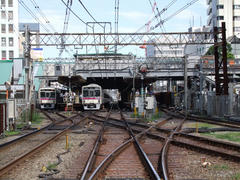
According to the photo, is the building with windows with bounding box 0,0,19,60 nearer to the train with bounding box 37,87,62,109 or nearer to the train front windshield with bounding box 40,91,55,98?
the train with bounding box 37,87,62,109

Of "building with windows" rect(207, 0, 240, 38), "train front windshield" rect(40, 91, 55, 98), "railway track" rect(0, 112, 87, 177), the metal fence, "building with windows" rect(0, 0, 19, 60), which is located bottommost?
"railway track" rect(0, 112, 87, 177)

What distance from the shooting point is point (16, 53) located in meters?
74.0

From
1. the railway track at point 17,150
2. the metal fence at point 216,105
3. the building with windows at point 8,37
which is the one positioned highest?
the building with windows at point 8,37

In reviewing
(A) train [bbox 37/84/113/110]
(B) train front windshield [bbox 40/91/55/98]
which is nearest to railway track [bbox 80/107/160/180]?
(A) train [bbox 37/84/113/110]

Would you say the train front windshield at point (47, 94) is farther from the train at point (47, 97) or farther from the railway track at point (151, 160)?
the railway track at point (151, 160)

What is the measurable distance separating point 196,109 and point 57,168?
88.6 feet

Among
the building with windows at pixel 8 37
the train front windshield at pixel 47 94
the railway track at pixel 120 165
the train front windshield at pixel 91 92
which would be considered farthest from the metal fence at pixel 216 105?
the building with windows at pixel 8 37

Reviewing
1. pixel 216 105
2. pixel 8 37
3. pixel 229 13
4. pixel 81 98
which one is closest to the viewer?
pixel 216 105

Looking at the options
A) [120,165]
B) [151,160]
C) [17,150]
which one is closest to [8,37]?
[17,150]

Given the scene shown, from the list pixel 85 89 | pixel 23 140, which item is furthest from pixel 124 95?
pixel 23 140

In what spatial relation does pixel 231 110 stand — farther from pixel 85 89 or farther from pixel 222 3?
pixel 222 3

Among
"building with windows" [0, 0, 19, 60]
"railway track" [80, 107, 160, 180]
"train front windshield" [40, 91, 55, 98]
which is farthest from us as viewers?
"building with windows" [0, 0, 19, 60]

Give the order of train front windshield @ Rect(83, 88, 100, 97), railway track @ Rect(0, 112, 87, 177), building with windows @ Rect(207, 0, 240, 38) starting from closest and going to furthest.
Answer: railway track @ Rect(0, 112, 87, 177) → train front windshield @ Rect(83, 88, 100, 97) → building with windows @ Rect(207, 0, 240, 38)

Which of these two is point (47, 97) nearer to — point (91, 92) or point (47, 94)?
point (47, 94)
